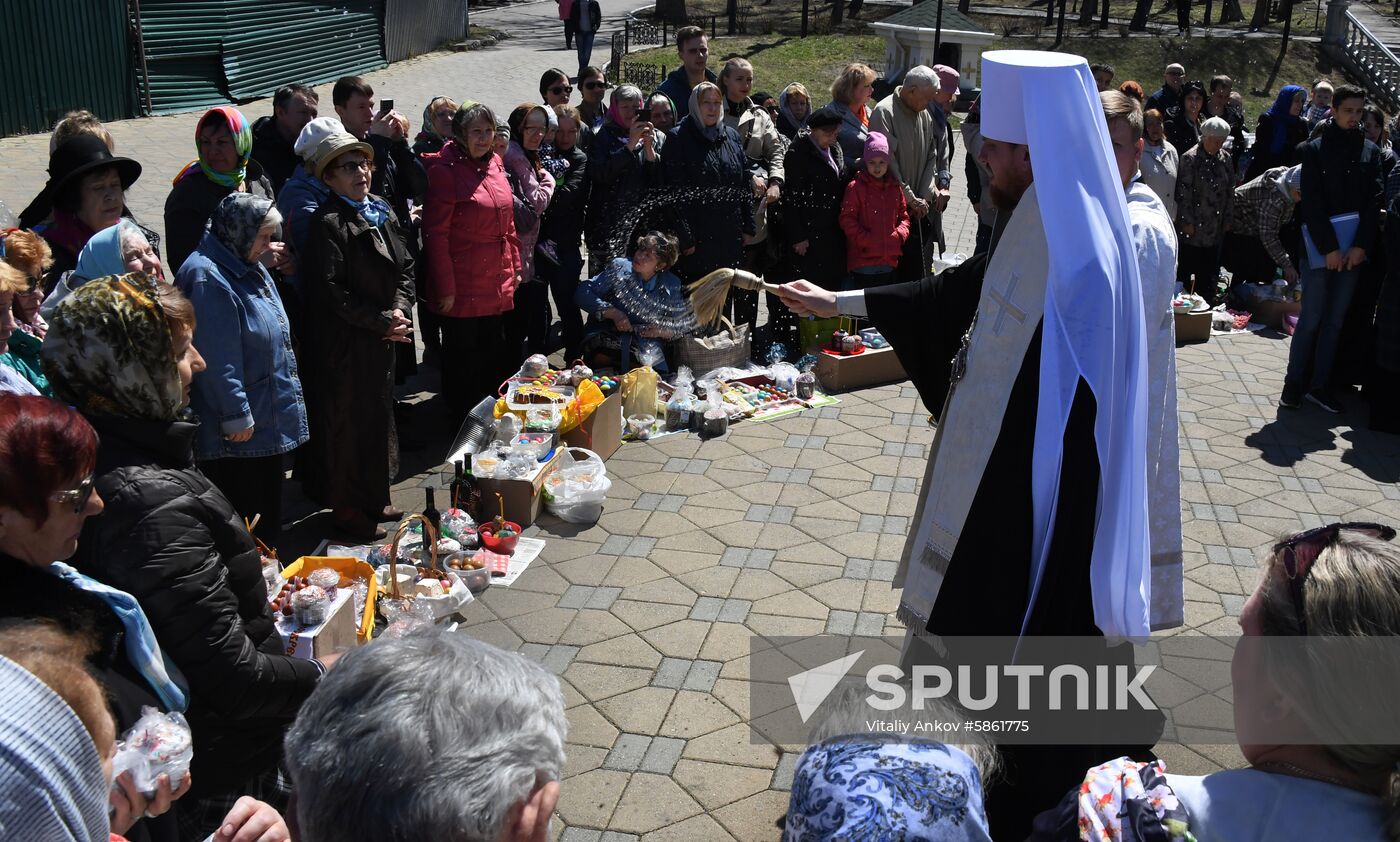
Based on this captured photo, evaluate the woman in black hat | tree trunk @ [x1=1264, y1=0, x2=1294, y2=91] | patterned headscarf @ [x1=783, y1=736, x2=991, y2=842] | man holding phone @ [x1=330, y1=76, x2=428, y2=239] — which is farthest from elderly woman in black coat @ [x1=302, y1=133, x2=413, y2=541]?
tree trunk @ [x1=1264, y1=0, x2=1294, y2=91]

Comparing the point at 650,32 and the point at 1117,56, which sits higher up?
the point at 650,32

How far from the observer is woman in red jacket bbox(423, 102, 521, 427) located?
21.8ft

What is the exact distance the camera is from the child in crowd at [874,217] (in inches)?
328

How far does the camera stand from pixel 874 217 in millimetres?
8391

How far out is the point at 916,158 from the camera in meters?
9.12

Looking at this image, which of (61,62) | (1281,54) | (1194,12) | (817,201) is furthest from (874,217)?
(1194,12)

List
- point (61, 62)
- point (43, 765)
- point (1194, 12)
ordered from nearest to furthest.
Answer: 1. point (43, 765)
2. point (61, 62)
3. point (1194, 12)

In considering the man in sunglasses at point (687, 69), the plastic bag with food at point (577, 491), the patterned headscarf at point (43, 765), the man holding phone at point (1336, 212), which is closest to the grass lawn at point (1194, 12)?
the man in sunglasses at point (687, 69)

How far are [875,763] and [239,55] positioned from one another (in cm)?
1857

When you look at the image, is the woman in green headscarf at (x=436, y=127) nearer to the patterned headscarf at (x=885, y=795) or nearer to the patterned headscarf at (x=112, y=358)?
the patterned headscarf at (x=112, y=358)

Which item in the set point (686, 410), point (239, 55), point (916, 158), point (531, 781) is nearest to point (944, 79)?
point (916, 158)

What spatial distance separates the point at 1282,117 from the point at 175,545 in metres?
12.3

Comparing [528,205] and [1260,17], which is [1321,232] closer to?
[528,205]

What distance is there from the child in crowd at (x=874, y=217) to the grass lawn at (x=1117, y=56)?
17.1 m
